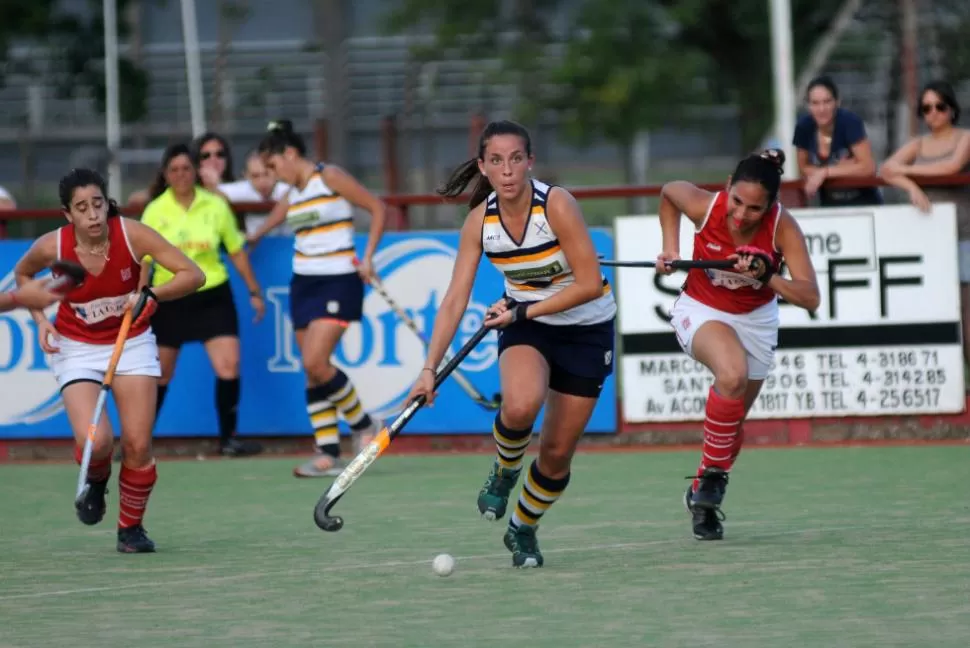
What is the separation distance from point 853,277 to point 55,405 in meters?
4.81

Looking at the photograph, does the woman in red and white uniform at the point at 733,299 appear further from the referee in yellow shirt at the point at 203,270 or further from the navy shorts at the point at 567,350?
the referee in yellow shirt at the point at 203,270

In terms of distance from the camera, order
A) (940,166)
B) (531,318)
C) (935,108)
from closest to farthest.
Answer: (531,318) < (935,108) < (940,166)

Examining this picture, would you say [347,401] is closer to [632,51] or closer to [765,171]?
[765,171]

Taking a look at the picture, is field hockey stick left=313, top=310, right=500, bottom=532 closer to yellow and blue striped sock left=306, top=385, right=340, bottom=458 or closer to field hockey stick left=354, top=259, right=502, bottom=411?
yellow and blue striped sock left=306, top=385, right=340, bottom=458

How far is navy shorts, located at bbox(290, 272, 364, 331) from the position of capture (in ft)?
34.4

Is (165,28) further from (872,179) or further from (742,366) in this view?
(742,366)

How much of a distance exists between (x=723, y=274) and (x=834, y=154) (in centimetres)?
381

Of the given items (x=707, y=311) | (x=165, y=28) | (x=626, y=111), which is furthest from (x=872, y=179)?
(x=165, y=28)

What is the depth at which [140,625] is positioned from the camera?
5.89 m

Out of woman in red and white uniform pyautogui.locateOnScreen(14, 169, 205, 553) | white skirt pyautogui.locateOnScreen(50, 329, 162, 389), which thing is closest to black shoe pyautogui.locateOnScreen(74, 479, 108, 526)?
woman in red and white uniform pyautogui.locateOnScreen(14, 169, 205, 553)

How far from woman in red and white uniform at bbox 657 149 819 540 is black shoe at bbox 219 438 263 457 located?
435cm

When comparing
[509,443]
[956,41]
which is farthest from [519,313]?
[956,41]

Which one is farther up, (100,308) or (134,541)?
(100,308)

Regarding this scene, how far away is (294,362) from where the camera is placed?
11633 millimetres
